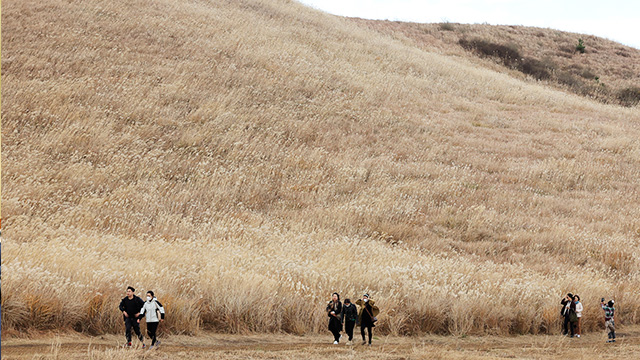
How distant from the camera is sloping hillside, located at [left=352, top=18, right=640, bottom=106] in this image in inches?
1679

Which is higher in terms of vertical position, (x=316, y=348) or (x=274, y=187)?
(x=274, y=187)

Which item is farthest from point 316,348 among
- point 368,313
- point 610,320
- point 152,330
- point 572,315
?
point 610,320

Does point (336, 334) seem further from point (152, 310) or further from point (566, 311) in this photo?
point (566, 311)

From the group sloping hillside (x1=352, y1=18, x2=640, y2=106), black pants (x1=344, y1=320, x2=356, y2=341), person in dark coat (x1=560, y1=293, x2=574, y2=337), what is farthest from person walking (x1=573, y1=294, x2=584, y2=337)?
→ sloping hillside (x1=352, y1=18, x2=640, y2=106)

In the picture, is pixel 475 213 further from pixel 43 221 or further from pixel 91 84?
pixel 91 84

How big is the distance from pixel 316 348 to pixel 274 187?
7966 millimetres

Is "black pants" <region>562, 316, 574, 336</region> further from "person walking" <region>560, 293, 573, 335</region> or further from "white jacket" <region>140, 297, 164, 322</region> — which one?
"white jacket" <region>140, 297, 164, 322</region>

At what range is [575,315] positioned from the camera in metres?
9.31

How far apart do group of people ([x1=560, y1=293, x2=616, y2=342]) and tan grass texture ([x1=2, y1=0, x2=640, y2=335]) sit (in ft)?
0.95

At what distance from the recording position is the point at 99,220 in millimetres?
11398

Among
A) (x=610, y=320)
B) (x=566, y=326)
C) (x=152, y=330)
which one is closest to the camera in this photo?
(x=152, y=330)

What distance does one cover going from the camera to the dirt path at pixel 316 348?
6.62m

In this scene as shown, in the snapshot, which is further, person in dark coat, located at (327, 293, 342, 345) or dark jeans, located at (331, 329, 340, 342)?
dark jeans, located at (331, 329, 340, 342)

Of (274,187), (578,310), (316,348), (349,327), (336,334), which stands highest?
(274,187)
